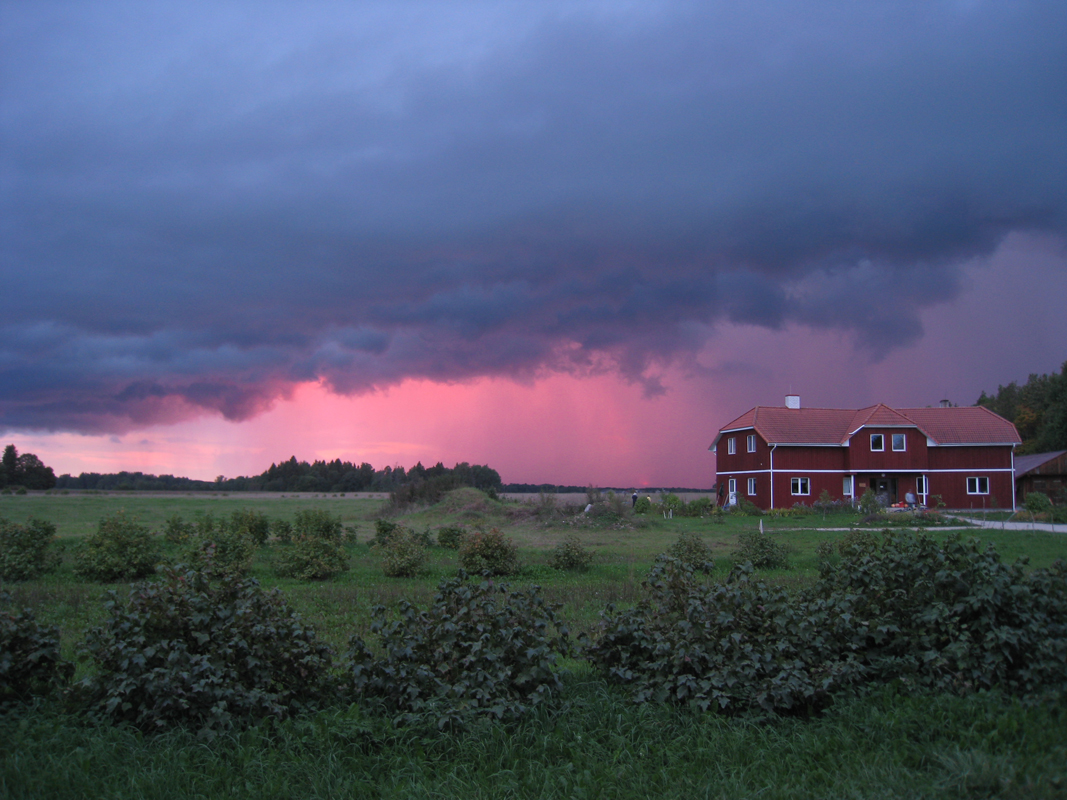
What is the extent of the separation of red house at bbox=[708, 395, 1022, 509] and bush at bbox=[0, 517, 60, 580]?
33556mm

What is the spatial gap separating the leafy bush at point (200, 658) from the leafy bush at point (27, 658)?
0.40 meters

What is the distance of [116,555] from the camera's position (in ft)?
53.3

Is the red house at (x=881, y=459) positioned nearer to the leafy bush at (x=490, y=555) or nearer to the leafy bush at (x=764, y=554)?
the leafy bush at (x=764, y=554)

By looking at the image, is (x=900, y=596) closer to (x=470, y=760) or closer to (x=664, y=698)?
(x=664, y=698)

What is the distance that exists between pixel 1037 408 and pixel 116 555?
7930 centimetres

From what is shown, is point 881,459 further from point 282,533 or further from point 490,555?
point 282,533

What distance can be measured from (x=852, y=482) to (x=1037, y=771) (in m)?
39.9

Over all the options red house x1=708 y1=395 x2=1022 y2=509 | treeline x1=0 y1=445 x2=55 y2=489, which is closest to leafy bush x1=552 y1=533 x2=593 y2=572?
red house x1=708 y1=395 x2=1022 y2=509

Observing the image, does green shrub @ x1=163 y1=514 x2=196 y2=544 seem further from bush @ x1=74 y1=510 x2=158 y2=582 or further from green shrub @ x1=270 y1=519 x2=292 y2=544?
bush @ x1=74 y1=510 x2=158 y2=582

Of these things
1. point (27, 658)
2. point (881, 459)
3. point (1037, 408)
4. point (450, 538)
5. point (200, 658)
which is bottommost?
point (450, 538)

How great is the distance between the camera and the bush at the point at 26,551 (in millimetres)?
16169

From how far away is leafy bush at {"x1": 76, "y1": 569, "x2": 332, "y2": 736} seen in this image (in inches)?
195

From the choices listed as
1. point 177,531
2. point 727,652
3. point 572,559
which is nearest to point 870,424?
point 572,559

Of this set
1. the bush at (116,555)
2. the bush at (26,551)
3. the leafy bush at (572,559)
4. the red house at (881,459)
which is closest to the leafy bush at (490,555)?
the leafy bush at (572,559)
